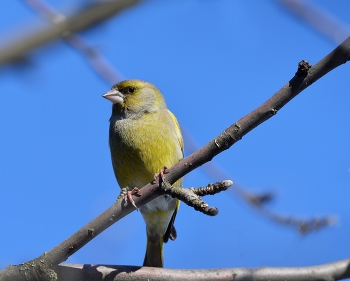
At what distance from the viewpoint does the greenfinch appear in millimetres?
4883

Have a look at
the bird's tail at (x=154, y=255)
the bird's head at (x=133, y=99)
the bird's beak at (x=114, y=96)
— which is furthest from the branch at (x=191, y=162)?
the bird's beak at (x=114, y=96)

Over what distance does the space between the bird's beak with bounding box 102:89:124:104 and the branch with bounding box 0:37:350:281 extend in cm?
226

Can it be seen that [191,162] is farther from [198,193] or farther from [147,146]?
[147,146]

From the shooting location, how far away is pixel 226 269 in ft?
11.1

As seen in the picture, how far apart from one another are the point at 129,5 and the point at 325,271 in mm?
2279

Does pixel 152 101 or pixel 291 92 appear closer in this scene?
pixel 291 92

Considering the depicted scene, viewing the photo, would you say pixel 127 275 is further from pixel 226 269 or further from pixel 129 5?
pixel 129 5

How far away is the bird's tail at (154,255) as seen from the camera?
5.29m

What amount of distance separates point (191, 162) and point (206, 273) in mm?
918

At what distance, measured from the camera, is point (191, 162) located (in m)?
3.02

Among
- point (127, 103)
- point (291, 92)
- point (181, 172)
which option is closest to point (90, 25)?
point (291, 92)

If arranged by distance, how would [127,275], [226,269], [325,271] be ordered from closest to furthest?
[325,271]
[226,269]
[127,275]

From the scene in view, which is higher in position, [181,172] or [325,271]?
[181,172]

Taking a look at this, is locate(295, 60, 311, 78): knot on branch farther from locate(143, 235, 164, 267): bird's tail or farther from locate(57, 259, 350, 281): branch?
locate(143, 235, 164, 267): bird's tail
